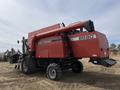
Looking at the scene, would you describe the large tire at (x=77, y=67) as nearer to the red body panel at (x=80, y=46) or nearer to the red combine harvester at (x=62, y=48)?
the red combine harvester at (x=62, y=48)

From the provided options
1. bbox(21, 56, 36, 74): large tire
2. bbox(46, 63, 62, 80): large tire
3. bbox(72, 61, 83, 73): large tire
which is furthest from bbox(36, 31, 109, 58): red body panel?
bbox(72, 61, 83, 73): large tire

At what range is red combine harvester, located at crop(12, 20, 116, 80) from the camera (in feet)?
28.7

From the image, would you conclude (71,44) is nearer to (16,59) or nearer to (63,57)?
(63,57)

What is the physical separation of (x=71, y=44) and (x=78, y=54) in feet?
2.20

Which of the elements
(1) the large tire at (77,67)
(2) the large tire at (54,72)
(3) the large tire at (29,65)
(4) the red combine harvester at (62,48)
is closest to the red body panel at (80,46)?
(4) the red combine harvester at (62,48)

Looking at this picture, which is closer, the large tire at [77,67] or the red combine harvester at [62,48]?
the red combine harvester at [62,48]

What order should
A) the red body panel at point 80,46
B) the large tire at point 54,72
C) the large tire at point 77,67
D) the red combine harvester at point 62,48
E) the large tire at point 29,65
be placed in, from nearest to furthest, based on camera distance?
the red body panel at point 80,46 < the red combine harvester at point 62,48 < the large tire at point 54,72 < the large tire at point 29,65 < the large tire at point 77,67

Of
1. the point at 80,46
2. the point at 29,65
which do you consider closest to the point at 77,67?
the point at 29,65

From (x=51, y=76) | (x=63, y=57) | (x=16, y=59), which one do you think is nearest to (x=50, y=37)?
(x=63, y=57)

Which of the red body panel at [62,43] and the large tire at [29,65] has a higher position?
the red body panel at [62,43]

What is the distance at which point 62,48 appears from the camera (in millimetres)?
9891

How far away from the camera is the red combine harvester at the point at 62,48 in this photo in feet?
28.7

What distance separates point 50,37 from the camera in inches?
421

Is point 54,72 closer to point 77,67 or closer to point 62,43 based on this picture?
point 62,43
